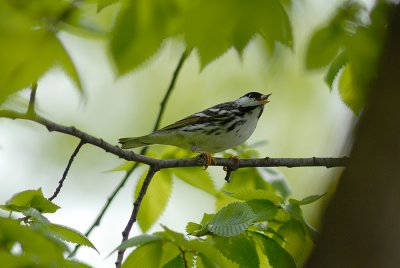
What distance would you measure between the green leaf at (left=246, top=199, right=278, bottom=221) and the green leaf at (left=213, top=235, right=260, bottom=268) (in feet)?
0.97

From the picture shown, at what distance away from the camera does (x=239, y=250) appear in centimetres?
278

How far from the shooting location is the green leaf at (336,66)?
2.71m

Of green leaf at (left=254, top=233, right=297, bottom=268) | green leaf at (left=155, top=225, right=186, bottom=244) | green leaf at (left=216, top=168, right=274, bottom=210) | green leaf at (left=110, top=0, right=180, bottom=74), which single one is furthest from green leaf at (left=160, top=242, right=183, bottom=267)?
green leaf at (left=216, top=168, right=274, bottom=210)

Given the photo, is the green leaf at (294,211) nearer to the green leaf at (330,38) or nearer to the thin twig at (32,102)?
the green leaf at (330,38)

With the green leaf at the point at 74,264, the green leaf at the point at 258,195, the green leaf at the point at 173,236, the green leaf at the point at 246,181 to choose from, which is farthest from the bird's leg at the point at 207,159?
the green leaf at the point at 74,264

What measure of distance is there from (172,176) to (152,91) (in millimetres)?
6100

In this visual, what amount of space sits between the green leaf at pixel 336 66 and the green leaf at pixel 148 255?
37.2 inches

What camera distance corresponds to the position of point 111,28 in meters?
2.58

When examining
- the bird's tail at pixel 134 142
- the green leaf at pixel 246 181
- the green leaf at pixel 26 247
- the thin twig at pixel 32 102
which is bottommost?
the bird's tail at pixel 134 142

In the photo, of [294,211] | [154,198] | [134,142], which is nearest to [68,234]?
[294,211]

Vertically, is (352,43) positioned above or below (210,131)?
above

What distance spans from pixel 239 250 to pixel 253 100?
4118 millimetres

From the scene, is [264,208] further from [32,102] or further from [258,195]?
[32,102]

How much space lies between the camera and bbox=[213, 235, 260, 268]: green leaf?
275cm
